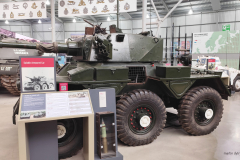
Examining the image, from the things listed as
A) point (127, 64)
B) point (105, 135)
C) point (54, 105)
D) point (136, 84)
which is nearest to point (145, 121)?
point (136, 84)

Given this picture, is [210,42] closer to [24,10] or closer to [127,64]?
[127,64]

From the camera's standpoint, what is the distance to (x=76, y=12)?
970 cm

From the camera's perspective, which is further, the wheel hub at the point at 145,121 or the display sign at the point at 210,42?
the display sign at the point at 210,42

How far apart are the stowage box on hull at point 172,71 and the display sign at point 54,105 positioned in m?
1.84

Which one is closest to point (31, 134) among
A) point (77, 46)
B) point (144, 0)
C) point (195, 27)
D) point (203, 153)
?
point (77, 46)

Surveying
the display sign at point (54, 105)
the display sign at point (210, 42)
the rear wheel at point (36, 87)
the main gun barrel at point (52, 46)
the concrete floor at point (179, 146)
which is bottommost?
the concrete floor at point (179, 146)

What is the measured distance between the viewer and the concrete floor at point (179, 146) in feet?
12.0

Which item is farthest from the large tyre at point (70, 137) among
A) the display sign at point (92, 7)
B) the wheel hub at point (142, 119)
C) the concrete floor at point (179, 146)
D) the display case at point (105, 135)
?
the display sign at point (92, 7)

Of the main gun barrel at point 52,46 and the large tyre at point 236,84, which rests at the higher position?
the main gun barrel at point 52,46

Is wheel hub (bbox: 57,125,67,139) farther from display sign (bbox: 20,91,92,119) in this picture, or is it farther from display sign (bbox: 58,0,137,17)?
display sign (bbox: 58,0,137,17)

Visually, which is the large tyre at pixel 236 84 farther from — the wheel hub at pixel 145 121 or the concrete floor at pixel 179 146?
the wheel hub at pixel 145 121

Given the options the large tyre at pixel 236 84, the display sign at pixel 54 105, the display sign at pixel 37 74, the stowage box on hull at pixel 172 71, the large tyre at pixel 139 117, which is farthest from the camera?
the large tyre at pixel 236 84

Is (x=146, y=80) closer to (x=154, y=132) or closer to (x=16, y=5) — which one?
(x=154, y=132)

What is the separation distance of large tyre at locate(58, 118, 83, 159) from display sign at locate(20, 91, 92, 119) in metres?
0.81
